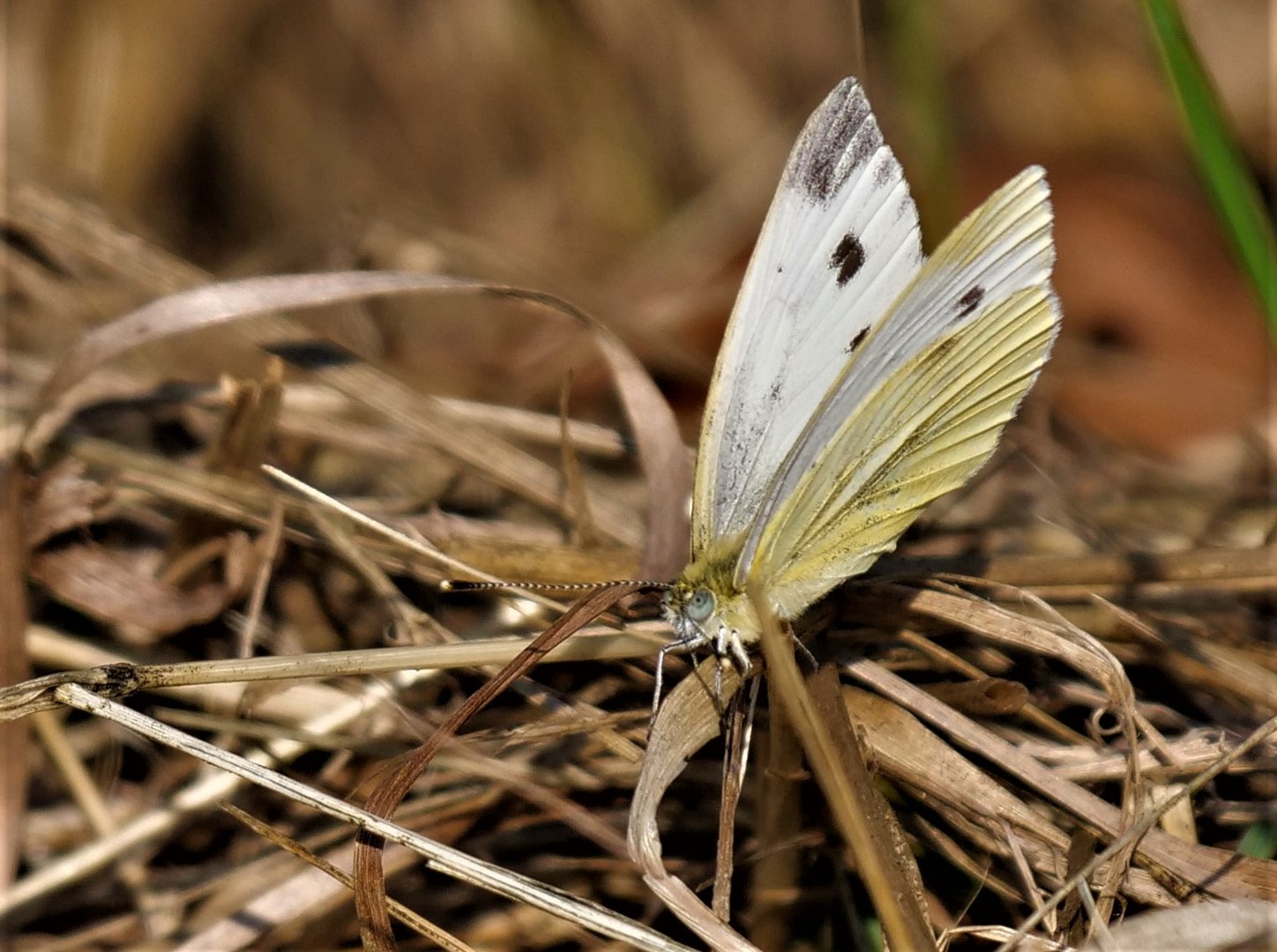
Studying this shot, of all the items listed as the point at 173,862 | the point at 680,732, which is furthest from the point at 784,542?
the point at 173,862

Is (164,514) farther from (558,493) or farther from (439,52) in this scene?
(439,52)

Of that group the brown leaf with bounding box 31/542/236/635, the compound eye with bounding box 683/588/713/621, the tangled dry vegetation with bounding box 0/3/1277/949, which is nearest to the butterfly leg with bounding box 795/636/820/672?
the tangled dry vegetation with bounding box 0/3/1277/949

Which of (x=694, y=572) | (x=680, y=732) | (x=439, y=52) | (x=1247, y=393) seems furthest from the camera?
(x=439, y=52)

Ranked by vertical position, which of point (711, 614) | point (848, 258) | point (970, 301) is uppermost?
point (848, 258)

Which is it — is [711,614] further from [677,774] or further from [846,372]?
[846,372]

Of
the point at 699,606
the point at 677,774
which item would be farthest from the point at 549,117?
the point at 677,774

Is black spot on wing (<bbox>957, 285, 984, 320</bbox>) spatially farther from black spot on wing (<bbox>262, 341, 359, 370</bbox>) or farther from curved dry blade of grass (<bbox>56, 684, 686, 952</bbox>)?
black spot on wing (<bbox>262, 341, 359, 370</bbox>)

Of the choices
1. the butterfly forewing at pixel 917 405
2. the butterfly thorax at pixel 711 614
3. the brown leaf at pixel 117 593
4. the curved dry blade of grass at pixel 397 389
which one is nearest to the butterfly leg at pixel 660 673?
the butterfly thorax at pixel 711 614
